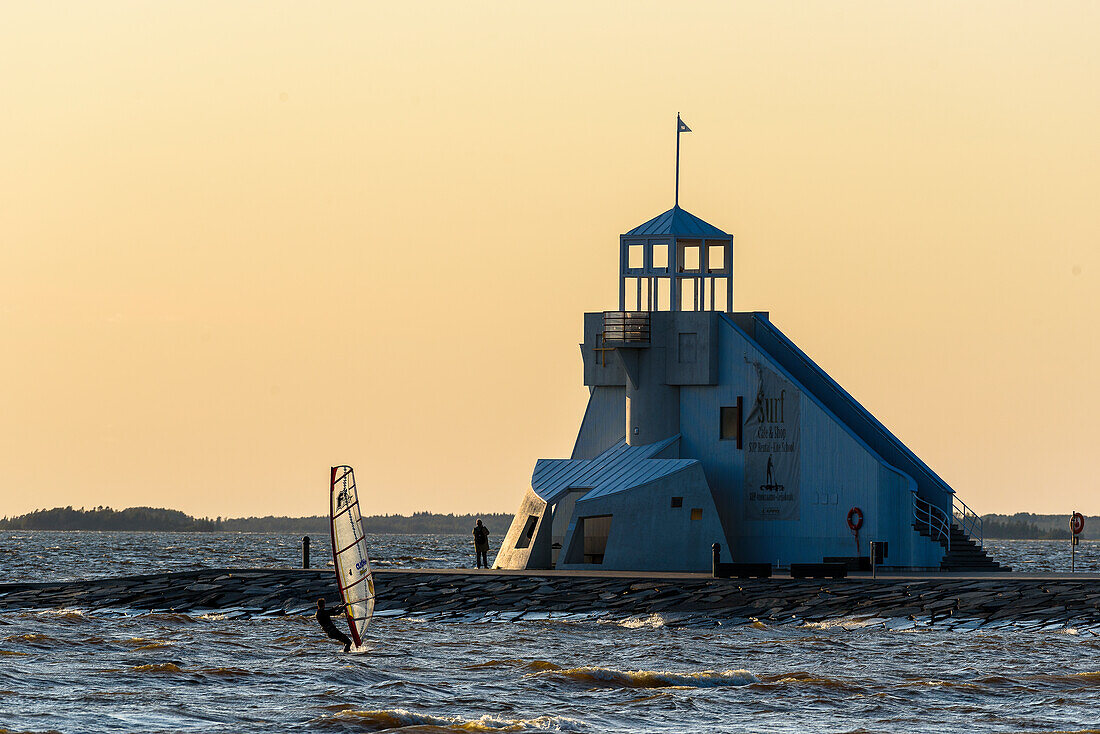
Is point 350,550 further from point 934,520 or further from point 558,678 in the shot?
point 934,520

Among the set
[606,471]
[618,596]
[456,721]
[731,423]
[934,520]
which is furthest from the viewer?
[606,471]

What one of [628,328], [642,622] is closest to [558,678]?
[642,622]

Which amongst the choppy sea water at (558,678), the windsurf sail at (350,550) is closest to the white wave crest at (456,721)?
the choppy sea water at (558,678)

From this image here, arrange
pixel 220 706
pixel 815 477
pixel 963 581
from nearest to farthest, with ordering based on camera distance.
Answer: pixel 220 706
pixel 963 581
pixel 815 477

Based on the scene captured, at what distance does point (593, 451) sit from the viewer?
180 ft

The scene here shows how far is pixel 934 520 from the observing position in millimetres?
50312

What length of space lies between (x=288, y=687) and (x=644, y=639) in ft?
31.3

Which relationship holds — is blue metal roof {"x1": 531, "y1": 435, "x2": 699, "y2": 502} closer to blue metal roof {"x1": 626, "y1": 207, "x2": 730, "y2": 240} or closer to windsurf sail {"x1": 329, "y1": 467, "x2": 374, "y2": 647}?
blue metal roof {"x1": 626, "y1": 207, "x2": 730, "y2": 240}

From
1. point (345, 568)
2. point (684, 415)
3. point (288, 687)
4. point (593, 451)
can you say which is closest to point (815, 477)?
point (684, 415)

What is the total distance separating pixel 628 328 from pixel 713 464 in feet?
15.0

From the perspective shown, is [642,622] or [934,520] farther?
[934,520]

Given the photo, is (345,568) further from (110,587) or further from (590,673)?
(110,587)

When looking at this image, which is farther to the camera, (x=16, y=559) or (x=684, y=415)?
(x=16, y=559)

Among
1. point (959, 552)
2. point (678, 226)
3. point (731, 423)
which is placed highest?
point (678, 226)
